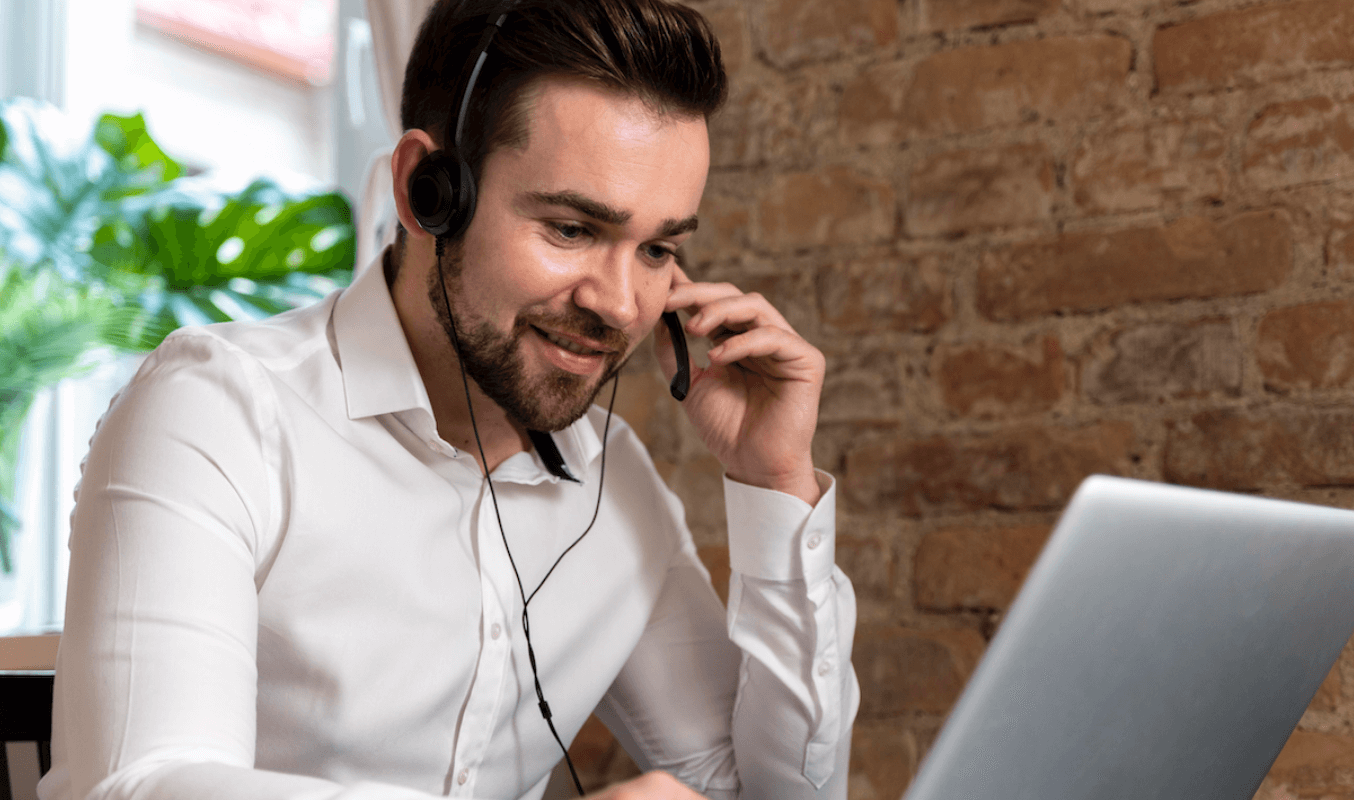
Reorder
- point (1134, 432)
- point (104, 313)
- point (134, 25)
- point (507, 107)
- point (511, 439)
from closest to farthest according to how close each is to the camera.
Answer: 1. point (507, 107)
2. point (511, 439)
3. point (1134, 432)
4. point (104, 313)
5. point (134, 25)

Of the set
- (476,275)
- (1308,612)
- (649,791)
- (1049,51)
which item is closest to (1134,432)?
(1049,51)

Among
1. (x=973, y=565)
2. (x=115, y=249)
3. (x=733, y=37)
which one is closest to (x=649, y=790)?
(x=973, y=565)

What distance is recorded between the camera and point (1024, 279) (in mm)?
1522

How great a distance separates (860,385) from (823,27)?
601 millimetres

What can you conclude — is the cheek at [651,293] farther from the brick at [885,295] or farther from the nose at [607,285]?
Result: the brick at [885,295]

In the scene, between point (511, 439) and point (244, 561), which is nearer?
point (244, 561)

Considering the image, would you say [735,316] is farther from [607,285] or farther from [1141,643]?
[1141,643]

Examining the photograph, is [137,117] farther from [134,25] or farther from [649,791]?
[649,791]

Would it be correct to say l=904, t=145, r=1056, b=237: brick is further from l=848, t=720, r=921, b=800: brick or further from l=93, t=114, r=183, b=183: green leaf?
l=93, t=114, r=183, b=183: green leaf

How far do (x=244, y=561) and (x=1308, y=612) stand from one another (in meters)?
0.80

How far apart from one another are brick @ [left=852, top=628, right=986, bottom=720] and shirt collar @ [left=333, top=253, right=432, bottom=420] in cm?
87

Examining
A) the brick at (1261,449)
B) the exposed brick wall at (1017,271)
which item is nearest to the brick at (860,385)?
the exposed brick wall at (1017,271)

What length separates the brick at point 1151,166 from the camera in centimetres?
142

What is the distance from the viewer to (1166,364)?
1.43 m
